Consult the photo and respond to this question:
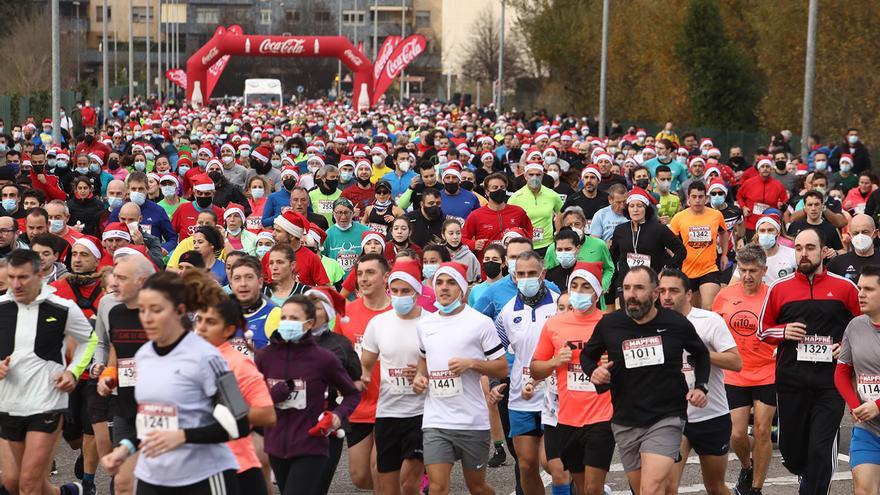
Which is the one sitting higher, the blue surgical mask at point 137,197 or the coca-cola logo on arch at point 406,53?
the coca-cola logo on arch at point 406,53

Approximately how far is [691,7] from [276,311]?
4001cm

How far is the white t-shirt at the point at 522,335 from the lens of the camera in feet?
34.6

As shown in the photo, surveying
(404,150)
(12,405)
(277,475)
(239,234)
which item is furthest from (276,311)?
(404,150)

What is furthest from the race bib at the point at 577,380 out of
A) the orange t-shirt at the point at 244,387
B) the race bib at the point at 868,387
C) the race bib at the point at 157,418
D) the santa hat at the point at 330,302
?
the race bib at the point at 157,418

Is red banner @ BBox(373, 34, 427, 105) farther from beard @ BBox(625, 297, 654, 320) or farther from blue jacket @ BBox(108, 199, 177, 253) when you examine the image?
beard @ BBox(625, 297, 654, 320)

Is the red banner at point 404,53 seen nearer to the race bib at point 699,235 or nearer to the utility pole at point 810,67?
the utility pole at point 810,67

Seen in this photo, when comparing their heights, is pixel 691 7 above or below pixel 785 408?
above

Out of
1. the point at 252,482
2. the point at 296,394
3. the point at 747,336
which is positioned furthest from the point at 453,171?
the point at 252,482

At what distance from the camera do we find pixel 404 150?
79.7ft

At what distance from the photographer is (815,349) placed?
10586 millimetres

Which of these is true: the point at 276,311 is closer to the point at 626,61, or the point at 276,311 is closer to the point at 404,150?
the point at 404,150

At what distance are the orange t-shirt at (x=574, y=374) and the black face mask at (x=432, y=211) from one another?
20.5 feet

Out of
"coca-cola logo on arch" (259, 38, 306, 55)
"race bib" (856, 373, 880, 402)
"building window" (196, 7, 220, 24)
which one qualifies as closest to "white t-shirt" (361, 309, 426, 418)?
"race bib" (856, 373, 880, 402)

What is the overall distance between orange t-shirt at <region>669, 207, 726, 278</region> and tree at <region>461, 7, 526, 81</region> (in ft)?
243
